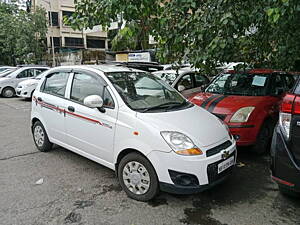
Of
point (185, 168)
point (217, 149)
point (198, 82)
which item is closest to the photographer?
point (185, 168)

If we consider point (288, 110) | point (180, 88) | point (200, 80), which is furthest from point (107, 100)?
point (200, 80)

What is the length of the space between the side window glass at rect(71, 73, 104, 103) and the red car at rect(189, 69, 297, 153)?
2.19 metres

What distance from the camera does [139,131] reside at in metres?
2.89

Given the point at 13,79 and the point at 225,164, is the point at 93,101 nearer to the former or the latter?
the point at 225,164

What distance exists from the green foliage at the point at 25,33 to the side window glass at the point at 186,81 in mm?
22453

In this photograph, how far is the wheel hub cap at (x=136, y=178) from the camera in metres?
2.95

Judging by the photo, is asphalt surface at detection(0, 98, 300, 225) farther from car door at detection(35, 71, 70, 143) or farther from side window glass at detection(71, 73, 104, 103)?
side window glass at detection(71, 73, 104, 103)

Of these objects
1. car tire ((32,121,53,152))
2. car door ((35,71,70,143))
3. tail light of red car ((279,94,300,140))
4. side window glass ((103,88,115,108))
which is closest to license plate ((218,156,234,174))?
tail light of red car ((279,94,300,140))

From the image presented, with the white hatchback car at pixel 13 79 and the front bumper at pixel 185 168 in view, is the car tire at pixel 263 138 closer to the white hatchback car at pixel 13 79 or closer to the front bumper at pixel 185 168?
the front bumper at pixel 185 168

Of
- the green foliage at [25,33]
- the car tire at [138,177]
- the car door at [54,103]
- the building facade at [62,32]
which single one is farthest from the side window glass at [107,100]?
the building facade at [62,32]

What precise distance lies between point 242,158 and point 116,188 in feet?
8.01

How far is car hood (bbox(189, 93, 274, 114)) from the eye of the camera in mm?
4391

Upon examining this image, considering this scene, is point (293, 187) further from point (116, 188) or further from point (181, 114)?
point (116, 188)

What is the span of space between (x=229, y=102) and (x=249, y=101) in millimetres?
353
